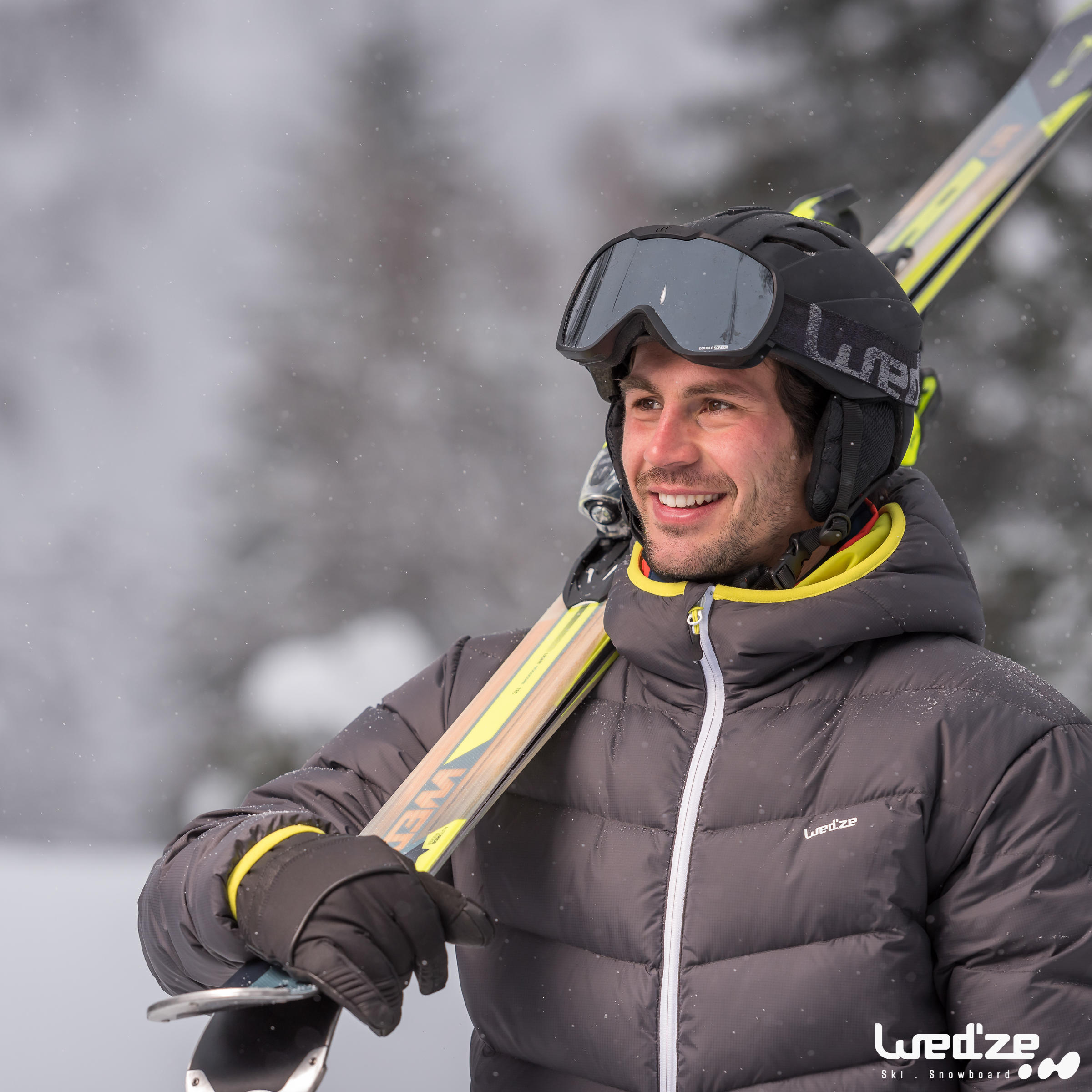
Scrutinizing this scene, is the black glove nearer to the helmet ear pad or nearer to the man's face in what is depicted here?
the man's face

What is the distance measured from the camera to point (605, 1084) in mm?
1498

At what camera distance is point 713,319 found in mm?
1630

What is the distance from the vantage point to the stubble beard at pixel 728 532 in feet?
5.40

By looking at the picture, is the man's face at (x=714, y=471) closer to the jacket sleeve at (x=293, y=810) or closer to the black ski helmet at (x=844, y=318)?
the black ski helmet at (x=844, y=318)

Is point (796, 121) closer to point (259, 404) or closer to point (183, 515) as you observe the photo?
point (259, 404)

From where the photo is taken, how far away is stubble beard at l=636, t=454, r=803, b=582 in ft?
A: 5.40

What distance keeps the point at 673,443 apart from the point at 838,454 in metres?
0.28

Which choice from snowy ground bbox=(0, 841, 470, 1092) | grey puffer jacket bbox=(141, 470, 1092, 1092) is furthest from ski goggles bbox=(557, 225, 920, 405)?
snowy ground bbox=(0, 841, 470, 1092)

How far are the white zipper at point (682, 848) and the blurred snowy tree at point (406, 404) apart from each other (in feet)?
14.3

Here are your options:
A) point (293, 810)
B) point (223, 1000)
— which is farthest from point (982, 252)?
point (223, 1000)

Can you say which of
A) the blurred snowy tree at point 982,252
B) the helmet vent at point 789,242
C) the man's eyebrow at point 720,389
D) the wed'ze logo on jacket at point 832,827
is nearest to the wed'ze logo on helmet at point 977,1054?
the wed'ze logo on jacket at point 832,827

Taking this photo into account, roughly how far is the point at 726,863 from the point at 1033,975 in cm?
39

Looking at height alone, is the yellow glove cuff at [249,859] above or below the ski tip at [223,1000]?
above

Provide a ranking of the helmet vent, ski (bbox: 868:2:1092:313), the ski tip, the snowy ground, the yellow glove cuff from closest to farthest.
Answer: the ski tip, the yellow glove cuff, the helmet vent, ski (bbox: 868:2:1092:313), the snowy ground
